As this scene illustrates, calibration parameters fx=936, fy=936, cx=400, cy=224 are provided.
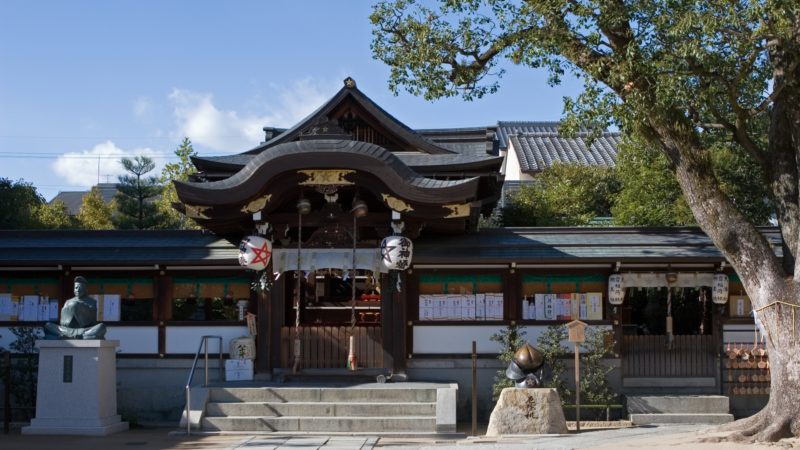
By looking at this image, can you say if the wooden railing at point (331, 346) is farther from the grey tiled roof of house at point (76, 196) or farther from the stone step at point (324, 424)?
the grey tiled roof of house at point (76, 196)

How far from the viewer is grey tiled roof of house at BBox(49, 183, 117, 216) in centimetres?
5347

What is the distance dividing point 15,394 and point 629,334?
12073mm

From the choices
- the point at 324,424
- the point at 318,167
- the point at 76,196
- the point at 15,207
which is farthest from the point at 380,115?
the point at 76,196

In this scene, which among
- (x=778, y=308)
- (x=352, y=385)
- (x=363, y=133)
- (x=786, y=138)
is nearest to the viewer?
(x=778, y=308)

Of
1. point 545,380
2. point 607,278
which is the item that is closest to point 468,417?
point 545,380

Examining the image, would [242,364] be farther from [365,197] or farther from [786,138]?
[786,138]

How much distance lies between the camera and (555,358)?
17.3 meters

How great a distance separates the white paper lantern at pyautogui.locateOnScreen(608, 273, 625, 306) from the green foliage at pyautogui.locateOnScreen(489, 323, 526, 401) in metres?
1.79

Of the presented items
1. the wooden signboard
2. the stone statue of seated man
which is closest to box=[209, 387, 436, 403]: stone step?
the stone statue of seated man

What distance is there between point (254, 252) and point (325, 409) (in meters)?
3.06

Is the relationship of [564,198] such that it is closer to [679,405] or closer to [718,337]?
[718,337]

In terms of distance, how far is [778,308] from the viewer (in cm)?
1342

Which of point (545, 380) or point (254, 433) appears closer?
point (254, 433)

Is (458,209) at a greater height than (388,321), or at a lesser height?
greater
